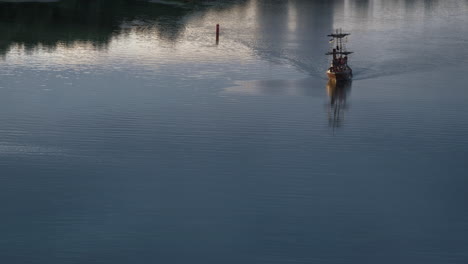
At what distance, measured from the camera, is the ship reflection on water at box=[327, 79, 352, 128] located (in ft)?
195

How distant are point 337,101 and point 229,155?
19053mm

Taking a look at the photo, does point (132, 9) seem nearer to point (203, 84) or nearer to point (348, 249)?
point (203, 84)

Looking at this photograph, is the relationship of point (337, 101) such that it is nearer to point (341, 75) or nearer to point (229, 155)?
point (341, 75)

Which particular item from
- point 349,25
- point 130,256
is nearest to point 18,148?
point 130,256

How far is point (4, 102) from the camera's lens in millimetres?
61031

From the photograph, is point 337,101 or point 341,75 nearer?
point 337,101

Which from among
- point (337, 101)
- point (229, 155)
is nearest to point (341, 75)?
point (337, 101)

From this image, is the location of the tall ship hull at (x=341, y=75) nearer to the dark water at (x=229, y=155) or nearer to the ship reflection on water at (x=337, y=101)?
the ship reflection on water at (x=337, y=101)

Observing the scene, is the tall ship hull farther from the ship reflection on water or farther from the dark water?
the dark water

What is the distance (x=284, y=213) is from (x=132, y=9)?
4025 inches

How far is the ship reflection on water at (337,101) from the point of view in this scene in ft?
195

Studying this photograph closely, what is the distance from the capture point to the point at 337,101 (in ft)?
216

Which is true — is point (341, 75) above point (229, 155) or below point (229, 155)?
above

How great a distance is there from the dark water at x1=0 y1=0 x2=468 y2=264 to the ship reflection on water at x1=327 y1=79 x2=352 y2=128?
0.70ft
